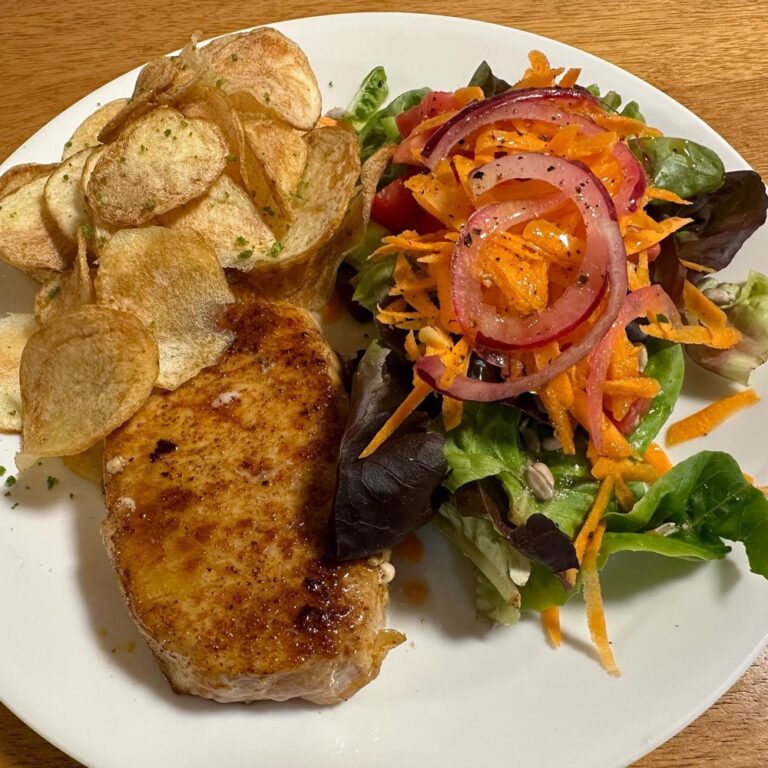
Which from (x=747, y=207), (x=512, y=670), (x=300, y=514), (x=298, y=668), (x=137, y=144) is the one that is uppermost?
(x=137, y=144)

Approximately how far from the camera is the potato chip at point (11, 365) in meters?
2.03

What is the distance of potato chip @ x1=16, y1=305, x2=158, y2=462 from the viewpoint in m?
1.83

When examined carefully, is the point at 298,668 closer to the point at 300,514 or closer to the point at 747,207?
the point at 300,514

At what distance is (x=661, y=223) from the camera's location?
1.99 meters

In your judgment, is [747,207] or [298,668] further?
[747,207]

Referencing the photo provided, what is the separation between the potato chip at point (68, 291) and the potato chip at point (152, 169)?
0.49 ft

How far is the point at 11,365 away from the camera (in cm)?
206

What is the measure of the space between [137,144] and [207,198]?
247mm

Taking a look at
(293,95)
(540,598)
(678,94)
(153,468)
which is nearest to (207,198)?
(293,95)

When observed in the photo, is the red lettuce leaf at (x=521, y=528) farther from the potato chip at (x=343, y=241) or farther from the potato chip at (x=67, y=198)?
the potato chip at (x=67, y=198)

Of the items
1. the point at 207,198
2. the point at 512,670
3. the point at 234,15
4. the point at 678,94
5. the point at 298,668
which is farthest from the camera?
the point at 234,15

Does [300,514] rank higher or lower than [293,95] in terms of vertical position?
lower

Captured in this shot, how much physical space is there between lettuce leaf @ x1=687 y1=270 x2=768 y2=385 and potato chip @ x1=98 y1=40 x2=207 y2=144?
1716mm

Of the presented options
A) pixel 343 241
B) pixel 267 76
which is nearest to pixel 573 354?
pixel 343 241
